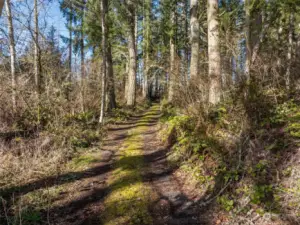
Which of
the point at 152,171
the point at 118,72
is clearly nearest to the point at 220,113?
the point at 152,171

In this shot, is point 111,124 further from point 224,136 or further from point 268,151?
point 268,151

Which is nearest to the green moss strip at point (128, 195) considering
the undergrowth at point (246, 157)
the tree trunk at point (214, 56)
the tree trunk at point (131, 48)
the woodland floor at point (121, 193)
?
the woodland floor at point (121, 193)

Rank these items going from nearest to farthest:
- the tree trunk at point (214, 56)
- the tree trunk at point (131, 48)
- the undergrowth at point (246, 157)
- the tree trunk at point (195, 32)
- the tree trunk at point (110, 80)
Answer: the undergrowth at point (246, 157)
the tree trunk at point (214, 56)
the tree trunk at point (195, 32)
the tree trunk at point (110, 80)
the tree trunk at point (131, 48)

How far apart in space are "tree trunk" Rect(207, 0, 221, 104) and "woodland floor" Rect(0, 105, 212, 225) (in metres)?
2.22

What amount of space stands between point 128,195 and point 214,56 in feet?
13.9

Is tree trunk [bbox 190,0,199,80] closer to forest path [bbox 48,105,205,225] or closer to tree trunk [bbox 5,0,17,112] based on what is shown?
forest path [bbox 48,105,205,225]

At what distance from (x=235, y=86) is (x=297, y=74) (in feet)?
5.53

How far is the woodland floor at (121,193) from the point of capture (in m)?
3.48

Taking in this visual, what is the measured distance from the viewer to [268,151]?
362 cm

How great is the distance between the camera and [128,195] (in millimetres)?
4082

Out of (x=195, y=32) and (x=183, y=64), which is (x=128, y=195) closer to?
(x=183, y=64)

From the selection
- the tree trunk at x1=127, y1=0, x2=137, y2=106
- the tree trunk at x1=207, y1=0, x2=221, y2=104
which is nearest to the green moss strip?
the tree trunk at x1=207, y1=0, x2=221, y2=104

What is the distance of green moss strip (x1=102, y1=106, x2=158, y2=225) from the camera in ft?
11.3

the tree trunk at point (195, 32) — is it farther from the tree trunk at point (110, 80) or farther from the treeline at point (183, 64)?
the tree trunk at point (110, 80)
